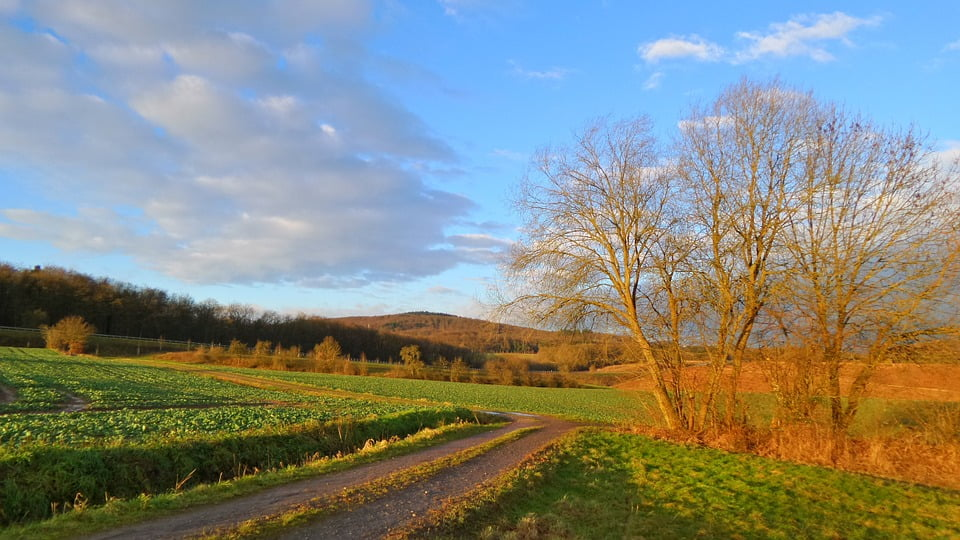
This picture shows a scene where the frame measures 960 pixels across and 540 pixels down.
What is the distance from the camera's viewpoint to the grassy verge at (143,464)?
917 centimetres

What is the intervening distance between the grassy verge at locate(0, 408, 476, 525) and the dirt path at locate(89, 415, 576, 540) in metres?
1.95

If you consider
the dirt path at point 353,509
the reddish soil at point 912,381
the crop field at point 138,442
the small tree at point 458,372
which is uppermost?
the reddish soil at point 912,381

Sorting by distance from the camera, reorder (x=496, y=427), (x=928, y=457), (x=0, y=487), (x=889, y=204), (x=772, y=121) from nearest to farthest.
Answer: (x=0, y=487)
(x=928, y=457)
(x=889, y=204)
(x=772, y=121)
(x=496, y=427)

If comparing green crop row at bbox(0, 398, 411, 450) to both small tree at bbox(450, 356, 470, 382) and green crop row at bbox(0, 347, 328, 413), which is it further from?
small tree at bbox(450, 356, 470, 382)

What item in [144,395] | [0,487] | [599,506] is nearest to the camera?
[0,487]

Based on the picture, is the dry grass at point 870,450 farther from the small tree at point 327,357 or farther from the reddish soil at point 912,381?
the small tree at point 327,357

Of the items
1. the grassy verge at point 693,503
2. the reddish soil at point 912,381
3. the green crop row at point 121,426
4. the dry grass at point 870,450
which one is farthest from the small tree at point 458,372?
the grassy verge at point 693,503

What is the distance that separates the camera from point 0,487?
8.89m

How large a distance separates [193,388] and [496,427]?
73.9ft

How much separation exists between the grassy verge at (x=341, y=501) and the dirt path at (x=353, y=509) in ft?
0.59

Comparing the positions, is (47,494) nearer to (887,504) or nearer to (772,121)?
(887,504)

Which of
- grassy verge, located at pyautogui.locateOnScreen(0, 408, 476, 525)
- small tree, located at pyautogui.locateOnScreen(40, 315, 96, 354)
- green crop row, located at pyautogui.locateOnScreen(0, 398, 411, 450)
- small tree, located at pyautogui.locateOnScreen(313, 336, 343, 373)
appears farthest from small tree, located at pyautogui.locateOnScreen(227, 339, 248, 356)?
grassy verge, located at pyautogui.locateOnScreen(0, 408, 476, 525)

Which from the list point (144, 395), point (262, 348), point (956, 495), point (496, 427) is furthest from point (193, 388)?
point (262, 348)

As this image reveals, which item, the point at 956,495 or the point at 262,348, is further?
the point at 262,348
